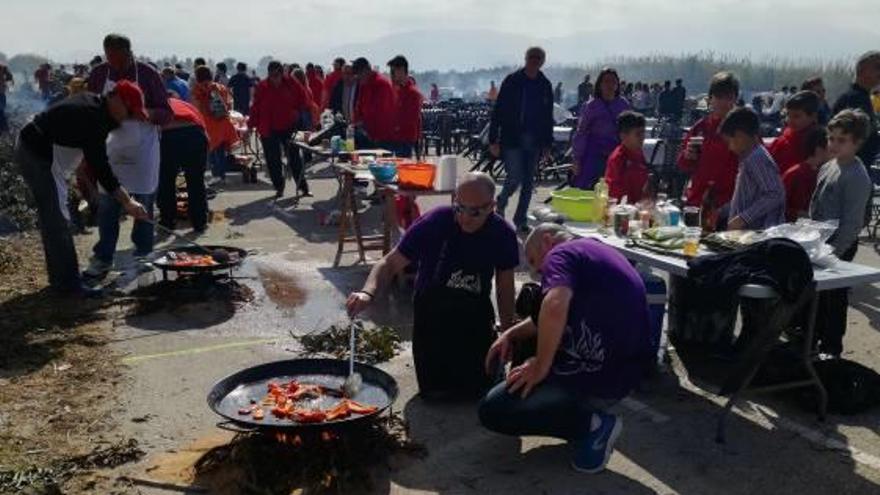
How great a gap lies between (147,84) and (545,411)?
5877mm

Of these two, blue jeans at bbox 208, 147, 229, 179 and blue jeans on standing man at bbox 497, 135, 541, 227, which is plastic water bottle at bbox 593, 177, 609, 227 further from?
blue jeans at bbox 208, 147, 229, 179

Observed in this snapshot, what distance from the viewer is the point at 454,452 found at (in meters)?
4.09

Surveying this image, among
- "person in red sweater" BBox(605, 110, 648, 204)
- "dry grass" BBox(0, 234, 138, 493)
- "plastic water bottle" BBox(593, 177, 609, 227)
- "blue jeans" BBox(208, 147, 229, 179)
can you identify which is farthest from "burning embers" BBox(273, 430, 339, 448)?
"blue jeans" BBox(208, 147, 229, 179)

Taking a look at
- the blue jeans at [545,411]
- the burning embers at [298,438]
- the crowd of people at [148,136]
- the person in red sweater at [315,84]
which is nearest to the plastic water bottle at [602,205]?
the blue jeans at [545,411]

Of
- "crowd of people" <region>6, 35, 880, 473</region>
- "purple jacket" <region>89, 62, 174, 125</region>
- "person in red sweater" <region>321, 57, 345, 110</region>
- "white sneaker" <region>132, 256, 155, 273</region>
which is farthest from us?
"person in red sweater" <region>321, 57, 345, 110</region>

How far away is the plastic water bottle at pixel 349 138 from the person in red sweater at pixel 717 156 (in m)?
4.49

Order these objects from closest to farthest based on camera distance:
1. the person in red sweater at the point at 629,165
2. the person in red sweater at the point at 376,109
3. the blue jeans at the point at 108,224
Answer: the person in red sweater at the point at 629,165 → the blue jeans at the point at 108,224 → the person in red sweater at the point at 376,109

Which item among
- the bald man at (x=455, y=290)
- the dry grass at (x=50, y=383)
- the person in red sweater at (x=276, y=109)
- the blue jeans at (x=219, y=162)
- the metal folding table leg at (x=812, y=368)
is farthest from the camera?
the blue jeans at (x=219, y=162)

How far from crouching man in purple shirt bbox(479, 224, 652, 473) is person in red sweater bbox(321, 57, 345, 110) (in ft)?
37.5

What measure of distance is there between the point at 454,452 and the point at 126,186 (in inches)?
195

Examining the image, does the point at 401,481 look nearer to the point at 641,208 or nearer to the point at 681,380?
the point at 681,380

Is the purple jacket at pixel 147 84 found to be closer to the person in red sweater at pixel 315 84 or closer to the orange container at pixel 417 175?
the orange container at pixel 417 175

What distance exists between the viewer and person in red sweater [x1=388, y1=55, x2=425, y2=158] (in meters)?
10.5

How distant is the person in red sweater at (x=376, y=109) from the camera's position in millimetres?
10461
